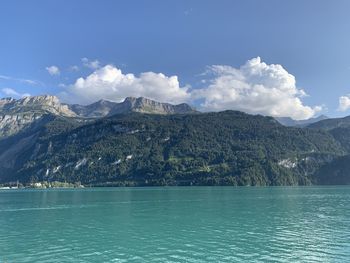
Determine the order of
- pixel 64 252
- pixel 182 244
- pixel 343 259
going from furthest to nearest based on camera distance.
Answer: pixel 182 244 → pixel 64 252 → pixel 343 259

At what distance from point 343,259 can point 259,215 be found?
54.4 meters

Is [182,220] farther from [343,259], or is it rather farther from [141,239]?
[343,259]

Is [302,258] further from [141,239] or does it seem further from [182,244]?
[141,239]

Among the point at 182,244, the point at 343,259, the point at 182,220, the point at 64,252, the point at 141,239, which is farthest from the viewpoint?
the point at 182,220

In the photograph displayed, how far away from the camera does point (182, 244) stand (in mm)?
65750

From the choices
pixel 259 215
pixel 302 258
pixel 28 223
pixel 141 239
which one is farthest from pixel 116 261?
pixel 259 215

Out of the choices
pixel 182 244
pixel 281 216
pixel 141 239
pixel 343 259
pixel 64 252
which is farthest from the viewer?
pixel 281 216

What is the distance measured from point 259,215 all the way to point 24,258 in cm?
6649

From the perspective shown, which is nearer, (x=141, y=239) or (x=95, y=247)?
(x=95, y=247)

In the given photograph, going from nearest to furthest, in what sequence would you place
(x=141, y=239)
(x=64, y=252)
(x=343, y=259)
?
1. (x=343, y=259)
2. (x=64, y=252)
3. (x=141, y=239)

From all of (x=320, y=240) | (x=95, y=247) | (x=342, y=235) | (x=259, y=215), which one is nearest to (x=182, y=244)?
(x=95, y=247)

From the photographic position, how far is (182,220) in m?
97.6

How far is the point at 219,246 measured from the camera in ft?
208

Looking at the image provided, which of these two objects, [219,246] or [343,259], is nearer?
[343,259]
